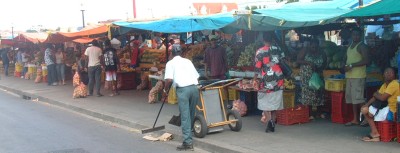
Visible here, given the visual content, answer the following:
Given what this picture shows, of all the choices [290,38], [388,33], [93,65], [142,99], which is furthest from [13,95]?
[388,33]

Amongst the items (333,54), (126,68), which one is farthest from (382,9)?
(126,68)

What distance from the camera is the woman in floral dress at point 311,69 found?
8781mm

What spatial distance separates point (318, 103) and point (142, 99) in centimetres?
623

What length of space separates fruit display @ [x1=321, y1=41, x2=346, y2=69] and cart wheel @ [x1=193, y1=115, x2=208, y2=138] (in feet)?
10.5

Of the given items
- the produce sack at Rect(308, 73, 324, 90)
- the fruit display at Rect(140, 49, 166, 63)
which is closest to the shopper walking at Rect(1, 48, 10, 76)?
the fruit display at Rect(140, 49, 166, 63)

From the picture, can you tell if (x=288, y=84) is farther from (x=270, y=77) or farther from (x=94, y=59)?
(x=94, y=59)

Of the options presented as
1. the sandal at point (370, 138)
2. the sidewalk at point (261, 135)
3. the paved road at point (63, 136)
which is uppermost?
the sandal at point (370, 138)

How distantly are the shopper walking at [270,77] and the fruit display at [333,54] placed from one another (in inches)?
76.8

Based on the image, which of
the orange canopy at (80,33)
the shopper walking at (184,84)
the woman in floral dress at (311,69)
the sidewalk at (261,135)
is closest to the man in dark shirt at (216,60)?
the sidewalk at (261,135)

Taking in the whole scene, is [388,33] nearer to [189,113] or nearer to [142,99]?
[189,113]

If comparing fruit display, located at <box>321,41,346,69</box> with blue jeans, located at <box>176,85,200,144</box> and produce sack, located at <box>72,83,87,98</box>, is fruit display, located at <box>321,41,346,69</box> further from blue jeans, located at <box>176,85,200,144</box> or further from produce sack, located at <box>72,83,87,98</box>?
produce sack, located at <box>72,83,87,98</box>

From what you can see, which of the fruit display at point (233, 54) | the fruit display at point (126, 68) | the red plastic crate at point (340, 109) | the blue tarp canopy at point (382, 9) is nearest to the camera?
the blue tarp canopy at point (382, 9)

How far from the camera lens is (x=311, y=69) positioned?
887 centimetres

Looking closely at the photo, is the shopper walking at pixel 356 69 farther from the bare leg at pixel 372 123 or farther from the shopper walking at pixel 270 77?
the shopper walking at pixel 270 77
